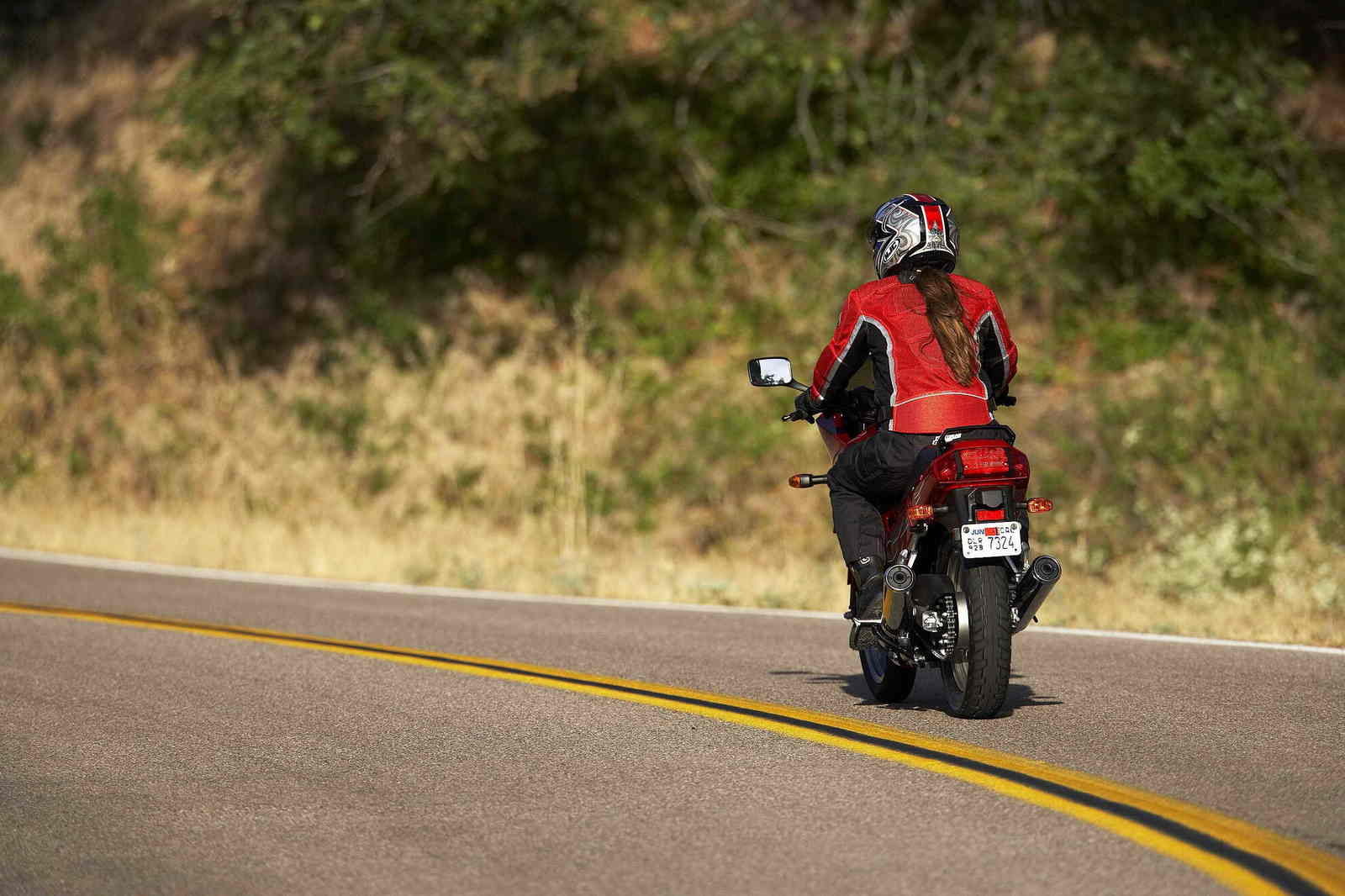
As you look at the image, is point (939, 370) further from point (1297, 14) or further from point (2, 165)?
point (2, 165)

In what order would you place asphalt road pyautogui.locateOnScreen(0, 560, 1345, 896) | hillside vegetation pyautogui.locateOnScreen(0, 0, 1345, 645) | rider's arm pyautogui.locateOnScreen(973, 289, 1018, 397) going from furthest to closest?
hillside vegetation pyautogui.locateOnScreen(0, 0, 1345, 645), rider's arm pyautogui.locateOnScreen(973, 289, 1018, 397), asphalt road pyautogui.locateOnScreen(0, 560, 1345, 896)

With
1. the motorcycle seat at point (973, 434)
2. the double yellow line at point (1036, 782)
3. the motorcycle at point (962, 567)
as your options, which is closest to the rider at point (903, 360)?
the motorcycle at point (962, 567)

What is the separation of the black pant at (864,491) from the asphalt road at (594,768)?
755 mm

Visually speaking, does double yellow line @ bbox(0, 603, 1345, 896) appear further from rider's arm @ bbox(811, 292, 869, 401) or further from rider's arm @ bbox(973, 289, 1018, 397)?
rider's arm @ bbox(973, 289, 1018, 397)

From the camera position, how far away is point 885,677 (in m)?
8.42

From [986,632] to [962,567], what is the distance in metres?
0.30

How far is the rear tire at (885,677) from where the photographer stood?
27.4 feet

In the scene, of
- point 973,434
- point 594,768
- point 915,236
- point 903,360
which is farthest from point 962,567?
point 594,768

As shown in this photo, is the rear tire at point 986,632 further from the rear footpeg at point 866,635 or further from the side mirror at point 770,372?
the side mirror at point 770,372

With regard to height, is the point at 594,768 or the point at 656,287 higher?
the point at 656,287

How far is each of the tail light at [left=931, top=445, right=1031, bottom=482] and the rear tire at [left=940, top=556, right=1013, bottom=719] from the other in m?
0.38

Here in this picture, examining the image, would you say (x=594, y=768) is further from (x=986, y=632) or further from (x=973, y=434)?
(x=973, y=434)

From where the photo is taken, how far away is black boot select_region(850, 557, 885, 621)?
807 centimetres

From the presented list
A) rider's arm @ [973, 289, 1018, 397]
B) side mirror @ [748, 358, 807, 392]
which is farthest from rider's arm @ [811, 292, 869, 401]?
rider's arm @ [973, 289, 1018, 397]
